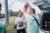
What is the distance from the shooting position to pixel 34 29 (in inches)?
98.9

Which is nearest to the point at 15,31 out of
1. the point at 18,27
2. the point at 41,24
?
the point at 18,27

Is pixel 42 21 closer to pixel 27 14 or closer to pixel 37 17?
pixel 37 17

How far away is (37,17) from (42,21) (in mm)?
122

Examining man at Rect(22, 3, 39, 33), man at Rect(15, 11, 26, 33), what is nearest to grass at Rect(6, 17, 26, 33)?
man at Rect(15, 11, 26, 33)

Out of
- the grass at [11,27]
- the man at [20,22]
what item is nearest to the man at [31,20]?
the man at [20,22]

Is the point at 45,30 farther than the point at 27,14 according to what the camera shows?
No

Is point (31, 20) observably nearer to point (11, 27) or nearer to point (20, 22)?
point (20, 22)

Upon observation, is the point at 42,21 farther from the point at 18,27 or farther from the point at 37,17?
the point at 18,27

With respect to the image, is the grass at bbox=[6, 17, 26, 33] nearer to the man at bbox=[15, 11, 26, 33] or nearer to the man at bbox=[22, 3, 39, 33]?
the man at bbox=[15, 11, 26, 33]

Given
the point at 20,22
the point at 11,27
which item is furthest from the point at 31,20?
the point at 11,27

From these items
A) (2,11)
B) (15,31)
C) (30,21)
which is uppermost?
(2,11)

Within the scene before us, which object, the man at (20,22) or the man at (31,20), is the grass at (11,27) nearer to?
the man at (20,22)

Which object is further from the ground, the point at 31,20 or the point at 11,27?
the point at 31,20

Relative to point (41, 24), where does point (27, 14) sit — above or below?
above
